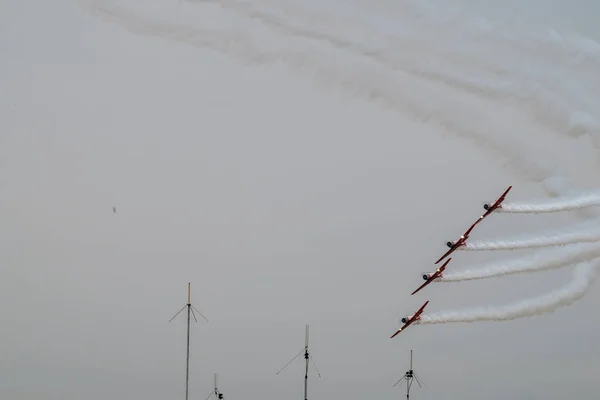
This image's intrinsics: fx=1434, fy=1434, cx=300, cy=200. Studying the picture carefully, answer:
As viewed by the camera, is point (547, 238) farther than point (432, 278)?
No

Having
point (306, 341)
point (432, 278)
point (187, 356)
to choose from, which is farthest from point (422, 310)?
point (187, 356)

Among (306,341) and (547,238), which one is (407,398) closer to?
(306,341)

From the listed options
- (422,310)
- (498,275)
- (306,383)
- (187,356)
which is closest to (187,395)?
(187,356)

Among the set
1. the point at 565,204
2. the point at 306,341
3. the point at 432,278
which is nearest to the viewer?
the point at 565,204

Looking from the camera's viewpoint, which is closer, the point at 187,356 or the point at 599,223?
the point at 599,223

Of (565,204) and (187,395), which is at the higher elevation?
(565,204)

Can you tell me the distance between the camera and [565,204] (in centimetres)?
12656

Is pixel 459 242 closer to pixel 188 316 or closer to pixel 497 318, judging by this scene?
pixel 497 318

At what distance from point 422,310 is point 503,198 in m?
15.1

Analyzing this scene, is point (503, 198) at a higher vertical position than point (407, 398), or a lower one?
higher

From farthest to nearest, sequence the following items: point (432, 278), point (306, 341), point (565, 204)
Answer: point (306, 341)
point (432, 278)
point (565, 204)

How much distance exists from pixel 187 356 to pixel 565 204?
1591 inches

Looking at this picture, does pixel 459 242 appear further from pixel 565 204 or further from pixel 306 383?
Result: pixel 306 383

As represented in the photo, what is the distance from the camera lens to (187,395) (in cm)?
13925
